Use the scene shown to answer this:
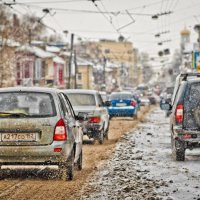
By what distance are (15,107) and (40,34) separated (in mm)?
111658

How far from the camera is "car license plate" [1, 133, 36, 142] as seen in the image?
425 inches

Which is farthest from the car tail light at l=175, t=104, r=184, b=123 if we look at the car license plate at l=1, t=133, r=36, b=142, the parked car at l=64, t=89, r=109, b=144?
the parked car at l=64, t=89, r=109, b=144

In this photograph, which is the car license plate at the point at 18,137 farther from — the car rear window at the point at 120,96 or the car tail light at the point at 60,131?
the car rear window at the point at 120,96

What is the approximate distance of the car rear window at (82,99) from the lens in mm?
19953

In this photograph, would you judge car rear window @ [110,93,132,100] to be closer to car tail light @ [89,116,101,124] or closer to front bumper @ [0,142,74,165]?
car tail light @ [89,116,101,124]

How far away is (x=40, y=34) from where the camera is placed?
122m

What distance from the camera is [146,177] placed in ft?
37.2

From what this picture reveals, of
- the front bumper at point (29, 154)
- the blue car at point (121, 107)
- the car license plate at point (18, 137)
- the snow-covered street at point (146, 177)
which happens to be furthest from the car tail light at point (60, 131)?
the blue car at point (121, 107)

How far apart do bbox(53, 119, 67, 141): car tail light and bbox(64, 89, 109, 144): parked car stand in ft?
26.8

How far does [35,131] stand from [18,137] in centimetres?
26

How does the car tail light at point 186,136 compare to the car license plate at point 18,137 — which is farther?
the car tail light at point 186,136

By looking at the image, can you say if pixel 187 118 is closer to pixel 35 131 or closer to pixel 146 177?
pixel 146 177

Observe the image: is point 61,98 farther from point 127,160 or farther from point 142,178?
point 127,160

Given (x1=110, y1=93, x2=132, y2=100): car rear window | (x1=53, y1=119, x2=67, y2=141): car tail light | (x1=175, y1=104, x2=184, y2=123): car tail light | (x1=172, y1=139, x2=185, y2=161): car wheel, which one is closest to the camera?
(x1=53, y1=119, x2=67, y2=141): car tail light
